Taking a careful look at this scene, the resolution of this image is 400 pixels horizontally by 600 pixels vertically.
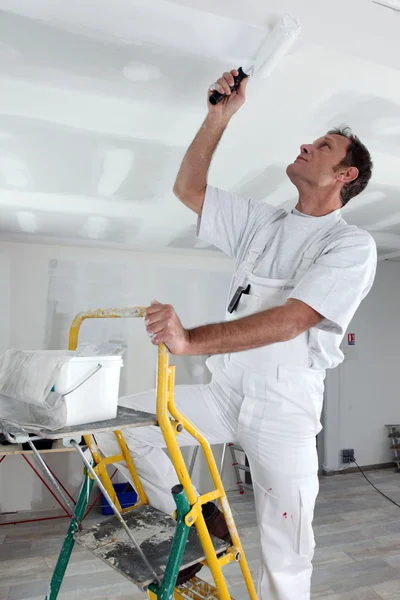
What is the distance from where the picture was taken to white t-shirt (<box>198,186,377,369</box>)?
4.66 ft

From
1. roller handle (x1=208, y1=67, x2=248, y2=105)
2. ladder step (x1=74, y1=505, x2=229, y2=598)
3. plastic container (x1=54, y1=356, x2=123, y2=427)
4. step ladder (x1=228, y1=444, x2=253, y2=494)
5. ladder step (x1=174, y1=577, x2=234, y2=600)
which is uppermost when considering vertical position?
roller handle (x1=208, y1=67, x2=248, y2=105)

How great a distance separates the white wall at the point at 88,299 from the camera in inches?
162

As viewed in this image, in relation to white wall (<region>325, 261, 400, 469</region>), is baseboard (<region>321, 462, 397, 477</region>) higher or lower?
lower

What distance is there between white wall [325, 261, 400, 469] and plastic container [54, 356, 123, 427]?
4.18 meters

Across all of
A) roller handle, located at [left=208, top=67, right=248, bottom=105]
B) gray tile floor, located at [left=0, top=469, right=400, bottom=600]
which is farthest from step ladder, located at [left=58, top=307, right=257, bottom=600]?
gray tile floor, located at [left=0, top=469, right=400, bottom=600]

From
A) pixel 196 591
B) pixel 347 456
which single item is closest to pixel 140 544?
pixel 196 591

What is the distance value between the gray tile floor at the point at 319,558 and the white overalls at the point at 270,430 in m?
1.43

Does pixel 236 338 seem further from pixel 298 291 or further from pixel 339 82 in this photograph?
pixel 339 82

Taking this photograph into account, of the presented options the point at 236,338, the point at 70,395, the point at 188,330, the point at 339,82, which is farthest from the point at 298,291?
the point at 339,82

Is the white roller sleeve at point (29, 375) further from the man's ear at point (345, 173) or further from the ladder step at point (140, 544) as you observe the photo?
the man's ear at point (345, 173)

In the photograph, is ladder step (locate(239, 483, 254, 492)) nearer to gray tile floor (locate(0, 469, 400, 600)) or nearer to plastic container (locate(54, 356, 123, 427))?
gray tile floor (locate(0, 469, 400, 600))

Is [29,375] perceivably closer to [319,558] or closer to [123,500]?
[319,558]

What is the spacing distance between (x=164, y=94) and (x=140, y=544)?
1.59 metres

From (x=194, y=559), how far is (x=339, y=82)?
5.52 feet
